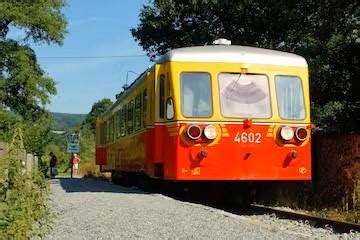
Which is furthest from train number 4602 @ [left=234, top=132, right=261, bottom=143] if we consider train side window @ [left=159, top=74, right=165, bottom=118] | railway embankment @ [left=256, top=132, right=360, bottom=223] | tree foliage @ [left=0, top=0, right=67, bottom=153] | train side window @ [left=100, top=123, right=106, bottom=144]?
tree foliage @ [left=0, top=0, right=67, bottom=153]

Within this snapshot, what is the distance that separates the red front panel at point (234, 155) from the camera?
13109mm

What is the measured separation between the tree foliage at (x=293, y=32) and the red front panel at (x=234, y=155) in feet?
13.5

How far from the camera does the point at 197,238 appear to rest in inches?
320

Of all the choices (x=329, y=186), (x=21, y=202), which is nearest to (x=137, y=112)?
(x=329, y=186)

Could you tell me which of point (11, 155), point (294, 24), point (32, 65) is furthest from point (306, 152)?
point (32, 65)

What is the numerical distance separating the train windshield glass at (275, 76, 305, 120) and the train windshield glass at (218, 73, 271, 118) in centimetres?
30

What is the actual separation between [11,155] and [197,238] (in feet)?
11.3

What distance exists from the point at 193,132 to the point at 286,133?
1988mm

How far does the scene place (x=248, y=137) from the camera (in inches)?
529

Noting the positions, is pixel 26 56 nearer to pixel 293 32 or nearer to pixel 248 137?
pixel 293 32

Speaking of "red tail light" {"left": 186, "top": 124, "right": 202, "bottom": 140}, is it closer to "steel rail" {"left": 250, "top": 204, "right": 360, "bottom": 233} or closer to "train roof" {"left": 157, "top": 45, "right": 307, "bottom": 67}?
"train roof" {"left": 157, "top": 45, "right": 307, "bottom": 67}

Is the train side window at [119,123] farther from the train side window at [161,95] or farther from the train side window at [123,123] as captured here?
the train side window at [161,95]

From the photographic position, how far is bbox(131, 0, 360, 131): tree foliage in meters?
18.2

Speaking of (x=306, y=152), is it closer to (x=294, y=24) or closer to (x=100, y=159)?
(x=294, y=24)
